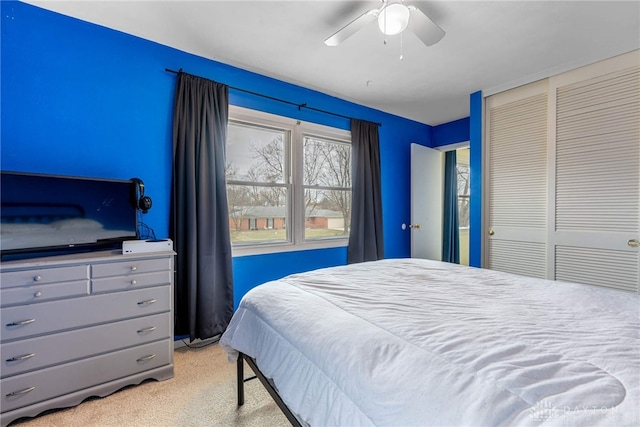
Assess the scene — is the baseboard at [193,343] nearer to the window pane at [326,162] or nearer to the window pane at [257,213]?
the window pane at [257,213]

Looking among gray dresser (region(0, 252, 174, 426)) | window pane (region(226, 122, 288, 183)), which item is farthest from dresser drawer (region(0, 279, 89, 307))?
window pane (region(226, 122, 288, 183))

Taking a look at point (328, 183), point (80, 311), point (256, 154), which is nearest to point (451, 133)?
point (328, 183)

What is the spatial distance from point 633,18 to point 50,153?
4.19 m

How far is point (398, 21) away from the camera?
166cm

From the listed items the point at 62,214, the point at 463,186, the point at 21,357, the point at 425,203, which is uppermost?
the point at 463,186

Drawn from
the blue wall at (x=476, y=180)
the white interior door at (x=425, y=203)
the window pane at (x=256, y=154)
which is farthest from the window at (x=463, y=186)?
the window pane at (x=256, y=154)

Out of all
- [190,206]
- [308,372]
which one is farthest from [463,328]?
[190,206]

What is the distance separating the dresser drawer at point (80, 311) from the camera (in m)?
1.54

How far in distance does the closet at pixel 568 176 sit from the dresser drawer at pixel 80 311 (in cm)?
335

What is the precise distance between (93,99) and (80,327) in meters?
1.59

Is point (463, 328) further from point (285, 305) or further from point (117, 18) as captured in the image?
point (117, 18)

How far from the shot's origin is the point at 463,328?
973 mm

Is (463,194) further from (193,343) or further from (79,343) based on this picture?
(79,343)

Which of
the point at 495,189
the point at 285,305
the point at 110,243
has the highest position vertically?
the point at 495,189
